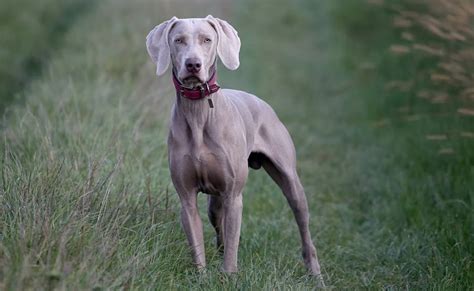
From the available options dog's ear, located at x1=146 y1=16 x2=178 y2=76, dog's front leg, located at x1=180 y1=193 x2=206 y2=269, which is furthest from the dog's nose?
dog's front leg, located at x1=180 y1=193 x2=206 y2=269

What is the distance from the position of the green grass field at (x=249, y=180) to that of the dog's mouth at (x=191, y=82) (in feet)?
2.84

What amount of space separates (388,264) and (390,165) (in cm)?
247

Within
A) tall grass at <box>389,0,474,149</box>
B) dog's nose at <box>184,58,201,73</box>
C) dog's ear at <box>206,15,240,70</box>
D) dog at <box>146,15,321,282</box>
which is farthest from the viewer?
tall grass at <box>389,0,474,149</box>

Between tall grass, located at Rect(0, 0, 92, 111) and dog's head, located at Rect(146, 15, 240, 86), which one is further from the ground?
dog's head, located at Rect(146, 15, 240, 86)

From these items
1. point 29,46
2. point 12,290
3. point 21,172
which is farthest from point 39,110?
point 29,46

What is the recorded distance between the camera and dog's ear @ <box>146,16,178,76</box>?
498 centimetres

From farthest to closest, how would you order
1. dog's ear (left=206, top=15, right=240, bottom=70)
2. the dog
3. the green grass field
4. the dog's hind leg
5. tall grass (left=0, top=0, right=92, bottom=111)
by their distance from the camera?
1. tall grass (left=0, top=0, right=92, bottom=111)
2. the dog's hind leg
3. dog's ear (left=206, top=15, right=240, bottom=70)
4. the dog
5. the green grass field

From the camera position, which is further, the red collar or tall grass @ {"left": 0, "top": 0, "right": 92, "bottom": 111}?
tall grass @ {"left": 0, "top": 0, "right": 92, "bottom": 111}

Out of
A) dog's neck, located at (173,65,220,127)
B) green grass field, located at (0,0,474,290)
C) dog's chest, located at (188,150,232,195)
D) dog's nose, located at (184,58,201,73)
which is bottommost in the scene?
green grass field, located at (0,0,474,290)

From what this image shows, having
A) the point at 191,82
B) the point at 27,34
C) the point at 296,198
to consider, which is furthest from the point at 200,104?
the point at 27,34

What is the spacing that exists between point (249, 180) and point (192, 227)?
275 cm

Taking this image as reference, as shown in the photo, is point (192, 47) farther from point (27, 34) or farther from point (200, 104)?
point (27, 34)

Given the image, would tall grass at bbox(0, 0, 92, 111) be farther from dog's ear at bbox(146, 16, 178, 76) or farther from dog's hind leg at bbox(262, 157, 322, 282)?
dog's ear at bbox(146, 16, 178, 76)

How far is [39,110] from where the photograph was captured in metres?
7.74
